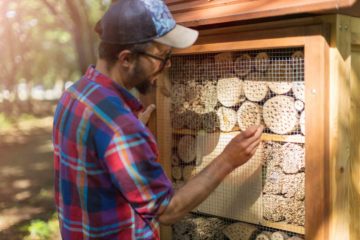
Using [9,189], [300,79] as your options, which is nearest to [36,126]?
[9,189]

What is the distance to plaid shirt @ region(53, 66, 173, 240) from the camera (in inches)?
49.3

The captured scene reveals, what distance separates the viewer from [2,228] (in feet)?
10.6

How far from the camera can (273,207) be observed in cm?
204

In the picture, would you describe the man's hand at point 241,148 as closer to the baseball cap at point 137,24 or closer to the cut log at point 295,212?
the baseball cap at point 137,24

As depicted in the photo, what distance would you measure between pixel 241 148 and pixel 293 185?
63 cm

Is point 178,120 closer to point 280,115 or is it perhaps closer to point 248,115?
point 248,115

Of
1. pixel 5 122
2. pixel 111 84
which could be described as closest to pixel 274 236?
pixel 111 84

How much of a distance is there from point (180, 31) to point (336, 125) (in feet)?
2.52

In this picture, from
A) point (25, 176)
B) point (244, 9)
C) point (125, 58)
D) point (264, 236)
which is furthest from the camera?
→ point (25, 176)

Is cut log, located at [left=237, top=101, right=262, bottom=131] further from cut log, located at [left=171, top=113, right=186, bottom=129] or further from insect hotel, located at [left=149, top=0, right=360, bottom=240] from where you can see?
cut log, located at [left=171, top=113, right=186, bottom=129]

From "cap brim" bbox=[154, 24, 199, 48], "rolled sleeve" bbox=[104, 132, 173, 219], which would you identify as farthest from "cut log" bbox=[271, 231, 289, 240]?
"cap brim" bbox=[154, 24, 199, 48]

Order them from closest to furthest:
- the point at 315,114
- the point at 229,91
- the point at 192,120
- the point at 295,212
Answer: the point at 315,114, the point at 295,212, the point at 229,91, the point at 192,120

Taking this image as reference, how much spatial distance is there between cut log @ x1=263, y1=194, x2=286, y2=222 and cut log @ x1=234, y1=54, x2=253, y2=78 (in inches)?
23.7

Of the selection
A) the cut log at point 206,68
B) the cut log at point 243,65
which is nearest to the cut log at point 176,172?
the cut log at point 206,68
